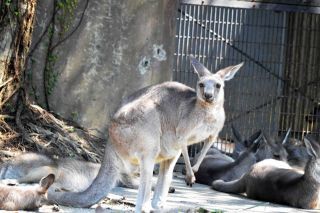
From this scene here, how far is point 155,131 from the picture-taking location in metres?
9.41

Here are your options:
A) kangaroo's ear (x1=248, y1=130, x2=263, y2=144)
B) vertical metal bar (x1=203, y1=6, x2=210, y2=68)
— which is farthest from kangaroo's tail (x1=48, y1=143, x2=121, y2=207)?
vertical metal bar (x1=203, y1=6, x2=210, y2=68)

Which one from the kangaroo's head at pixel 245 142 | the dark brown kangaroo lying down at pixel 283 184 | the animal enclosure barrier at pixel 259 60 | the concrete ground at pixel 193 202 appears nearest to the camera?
the concrete ground at pixel 193 202

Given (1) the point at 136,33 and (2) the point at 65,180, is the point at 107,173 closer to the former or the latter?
(2) the point at 65,180

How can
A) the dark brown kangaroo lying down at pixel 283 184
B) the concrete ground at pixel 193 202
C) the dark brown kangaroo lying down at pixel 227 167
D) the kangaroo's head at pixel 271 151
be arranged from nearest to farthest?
the concrete ground at pixel 193 202
the dark brown kangaroo lying down at pixel 283 184
the dark brown kangaroo lying down at pixel 227 167
the kangaroo's head at pixel 271 151

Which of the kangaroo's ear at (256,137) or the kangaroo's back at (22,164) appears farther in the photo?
the kangaroo's ear at (256,137)

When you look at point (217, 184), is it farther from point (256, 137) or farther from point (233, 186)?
point (256, 137)

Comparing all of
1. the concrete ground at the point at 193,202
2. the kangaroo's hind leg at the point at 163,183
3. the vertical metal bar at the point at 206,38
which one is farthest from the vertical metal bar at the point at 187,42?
the kangaroo's hind leg at the point at 163,183

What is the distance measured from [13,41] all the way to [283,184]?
396cm

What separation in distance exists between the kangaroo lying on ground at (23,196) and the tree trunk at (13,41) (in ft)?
11.1

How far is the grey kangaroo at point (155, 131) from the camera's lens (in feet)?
30.7

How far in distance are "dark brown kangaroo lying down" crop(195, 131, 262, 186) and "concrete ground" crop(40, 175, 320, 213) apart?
542mm

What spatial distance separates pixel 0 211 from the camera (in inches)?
363

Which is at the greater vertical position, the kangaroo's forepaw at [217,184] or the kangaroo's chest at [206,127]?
the kangaroo's chest at [206,127]

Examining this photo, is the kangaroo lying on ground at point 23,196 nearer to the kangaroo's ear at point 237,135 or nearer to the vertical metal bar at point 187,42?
the kangaroo's ear at point 237,135
